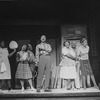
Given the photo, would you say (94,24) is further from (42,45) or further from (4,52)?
(4,52)

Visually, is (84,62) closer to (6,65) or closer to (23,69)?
(23,69)

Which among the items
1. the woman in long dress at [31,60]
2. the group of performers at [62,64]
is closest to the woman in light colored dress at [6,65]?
the group of performers at [62,64]

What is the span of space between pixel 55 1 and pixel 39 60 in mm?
1839

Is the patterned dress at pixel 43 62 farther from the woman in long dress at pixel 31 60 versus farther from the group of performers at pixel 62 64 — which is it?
the woman in long dress at pixel 31 60

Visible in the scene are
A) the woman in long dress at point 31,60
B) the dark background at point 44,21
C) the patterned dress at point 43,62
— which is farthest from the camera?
the dark background at point 44,21

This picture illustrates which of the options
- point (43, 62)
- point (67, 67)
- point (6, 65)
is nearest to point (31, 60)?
point (43, 62)

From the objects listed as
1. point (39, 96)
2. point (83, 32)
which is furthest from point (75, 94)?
point (83, 32)

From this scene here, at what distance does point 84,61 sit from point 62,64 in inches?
27.2

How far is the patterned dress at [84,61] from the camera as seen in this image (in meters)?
5.97

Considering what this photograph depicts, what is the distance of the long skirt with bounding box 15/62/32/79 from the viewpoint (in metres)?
5.85

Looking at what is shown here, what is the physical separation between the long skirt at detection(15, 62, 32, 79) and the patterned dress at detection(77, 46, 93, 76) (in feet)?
5.26

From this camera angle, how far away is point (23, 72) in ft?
19.3

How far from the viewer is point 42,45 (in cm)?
576

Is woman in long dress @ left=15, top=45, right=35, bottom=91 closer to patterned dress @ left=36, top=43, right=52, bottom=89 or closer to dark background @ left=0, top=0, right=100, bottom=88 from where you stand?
patterned dress @ left=36, top=43, right=52, bottom=89
